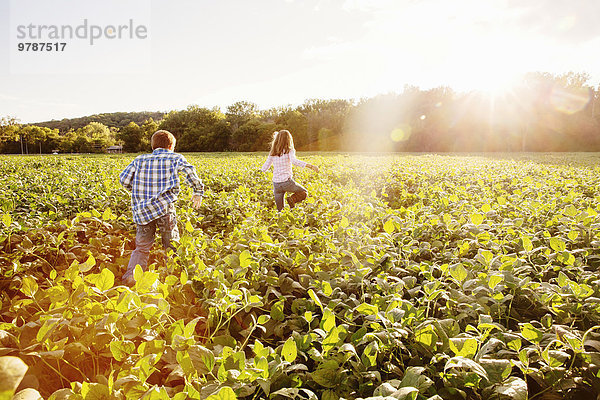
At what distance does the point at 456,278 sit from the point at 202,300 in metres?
1.64

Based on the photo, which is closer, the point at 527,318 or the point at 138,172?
the point at 527,318

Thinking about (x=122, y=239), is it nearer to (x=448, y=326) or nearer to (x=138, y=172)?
(x=138, y=172)

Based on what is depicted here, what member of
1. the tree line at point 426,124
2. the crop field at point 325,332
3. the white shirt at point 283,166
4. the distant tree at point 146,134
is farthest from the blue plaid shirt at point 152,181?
the distant tree at point 146,134

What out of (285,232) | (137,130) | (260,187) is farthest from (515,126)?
(137,130)

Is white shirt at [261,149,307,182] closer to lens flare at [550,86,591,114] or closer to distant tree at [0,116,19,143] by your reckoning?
lens flare at [550,86,591,114]

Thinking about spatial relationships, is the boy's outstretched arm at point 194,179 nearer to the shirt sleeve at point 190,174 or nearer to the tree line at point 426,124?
the shirt sleeve at point 190,174

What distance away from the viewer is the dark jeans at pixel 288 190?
6.44 m

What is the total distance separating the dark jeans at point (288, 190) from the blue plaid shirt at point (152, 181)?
245 cm

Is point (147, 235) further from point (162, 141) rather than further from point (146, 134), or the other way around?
point (146, 134)

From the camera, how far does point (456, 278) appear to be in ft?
6.28

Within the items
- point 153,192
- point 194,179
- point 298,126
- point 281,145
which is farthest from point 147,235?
point 298,126

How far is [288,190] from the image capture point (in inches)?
256

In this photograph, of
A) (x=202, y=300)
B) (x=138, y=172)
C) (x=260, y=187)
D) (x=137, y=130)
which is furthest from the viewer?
(x=137, y=130)

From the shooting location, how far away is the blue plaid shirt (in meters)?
4.05
